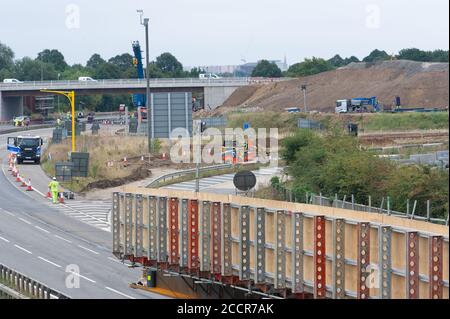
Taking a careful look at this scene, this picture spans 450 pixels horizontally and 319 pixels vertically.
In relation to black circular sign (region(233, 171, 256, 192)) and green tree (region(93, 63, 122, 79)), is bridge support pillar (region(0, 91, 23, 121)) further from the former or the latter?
black circular sign (region(233, 171, 256, 192))

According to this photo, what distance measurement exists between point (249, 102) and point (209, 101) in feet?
24.7

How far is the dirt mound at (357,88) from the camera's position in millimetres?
109312

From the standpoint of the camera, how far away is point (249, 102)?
421 feet

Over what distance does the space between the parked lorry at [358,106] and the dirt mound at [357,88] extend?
14.7 feet

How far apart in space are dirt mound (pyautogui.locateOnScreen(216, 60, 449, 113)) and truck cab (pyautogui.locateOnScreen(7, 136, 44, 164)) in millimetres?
40186

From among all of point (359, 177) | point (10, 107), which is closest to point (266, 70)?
point (10, 107)

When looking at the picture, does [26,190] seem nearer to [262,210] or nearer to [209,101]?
[262,210]

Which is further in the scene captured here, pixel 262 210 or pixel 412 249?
pixel 262 210

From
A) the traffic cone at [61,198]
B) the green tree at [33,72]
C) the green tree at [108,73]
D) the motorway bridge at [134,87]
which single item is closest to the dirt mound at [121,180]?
the traffic cone at [61,198]

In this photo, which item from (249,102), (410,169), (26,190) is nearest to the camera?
(410,169)

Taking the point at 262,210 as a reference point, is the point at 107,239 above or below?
below

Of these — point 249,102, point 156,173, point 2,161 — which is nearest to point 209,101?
point 249,102
